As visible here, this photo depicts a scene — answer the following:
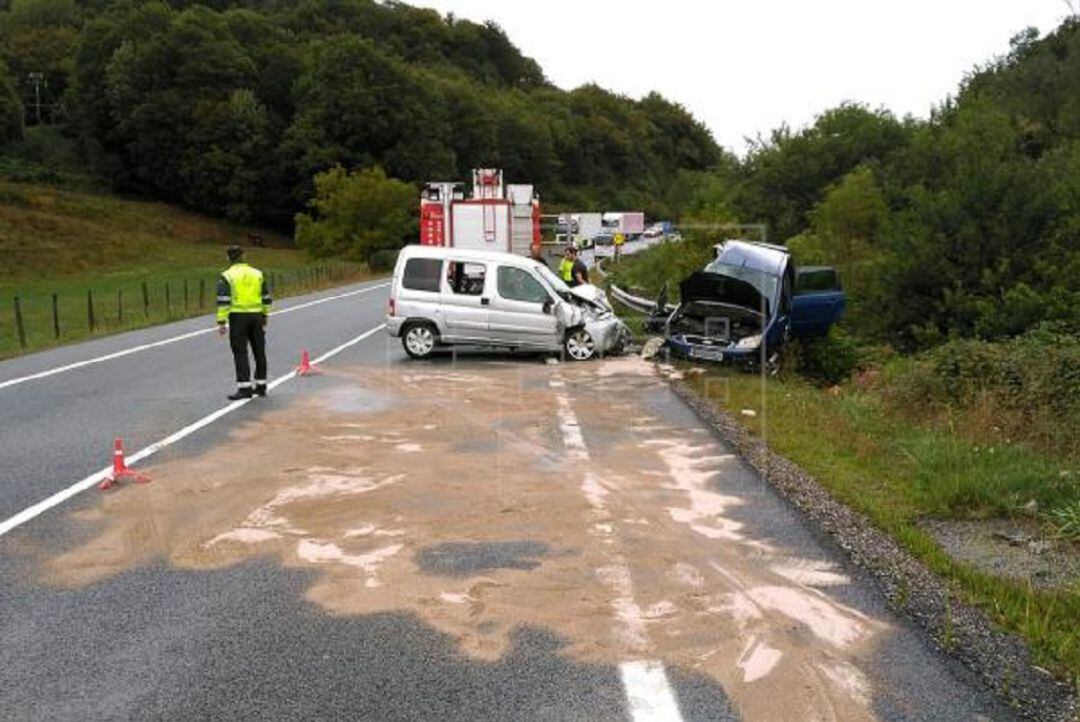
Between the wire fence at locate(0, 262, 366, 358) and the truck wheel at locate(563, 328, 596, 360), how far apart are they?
10950mm

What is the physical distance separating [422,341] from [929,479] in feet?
33.6

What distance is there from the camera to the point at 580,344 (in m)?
16.6

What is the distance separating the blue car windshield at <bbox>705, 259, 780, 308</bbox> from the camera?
50.8 feet

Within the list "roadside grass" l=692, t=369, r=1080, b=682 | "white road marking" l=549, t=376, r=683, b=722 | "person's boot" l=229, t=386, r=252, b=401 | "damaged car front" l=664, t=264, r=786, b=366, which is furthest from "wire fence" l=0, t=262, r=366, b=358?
"white road marking" l=549, t=376, r=683, b=722

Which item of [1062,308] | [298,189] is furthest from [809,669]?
[298,189]

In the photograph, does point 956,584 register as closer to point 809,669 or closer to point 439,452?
point 809,669

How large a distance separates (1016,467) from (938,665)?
4106 mm

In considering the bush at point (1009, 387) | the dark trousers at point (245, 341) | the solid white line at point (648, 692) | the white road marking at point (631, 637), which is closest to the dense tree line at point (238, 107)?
the dark trousers at point (245, 341)

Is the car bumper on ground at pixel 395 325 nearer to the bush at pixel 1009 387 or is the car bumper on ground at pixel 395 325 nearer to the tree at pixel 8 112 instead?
the bush at pixel 1009 387

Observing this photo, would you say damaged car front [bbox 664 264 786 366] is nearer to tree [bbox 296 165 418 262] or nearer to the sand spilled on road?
the sand spilled on road

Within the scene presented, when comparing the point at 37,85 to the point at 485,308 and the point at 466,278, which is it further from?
Answer: the point at 485,308

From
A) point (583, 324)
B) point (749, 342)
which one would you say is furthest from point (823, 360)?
point (583, 324)

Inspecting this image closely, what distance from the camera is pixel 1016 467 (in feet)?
26.5

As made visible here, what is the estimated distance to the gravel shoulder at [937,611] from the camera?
420 cm
